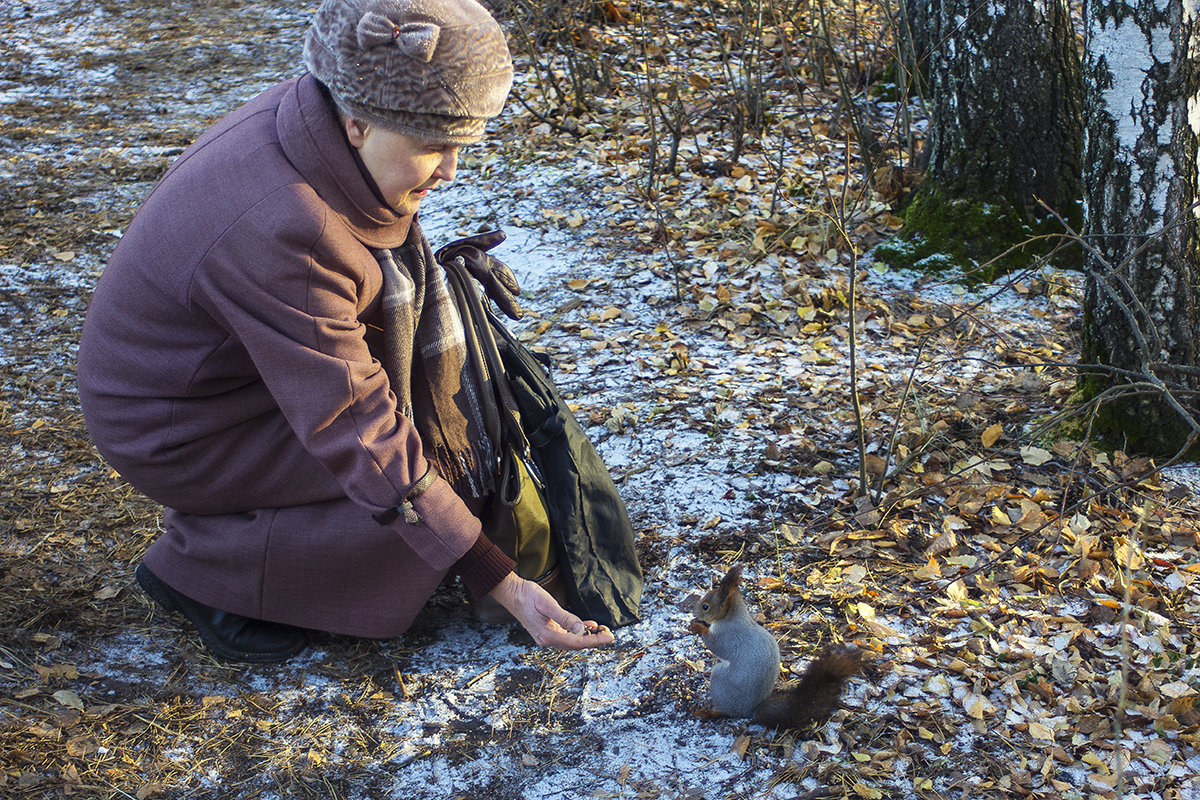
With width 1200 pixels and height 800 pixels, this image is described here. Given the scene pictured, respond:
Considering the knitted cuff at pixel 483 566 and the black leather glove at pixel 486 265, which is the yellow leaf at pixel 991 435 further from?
the knitted cuff at pixel 483 566

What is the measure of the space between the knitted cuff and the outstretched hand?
0.03 meters

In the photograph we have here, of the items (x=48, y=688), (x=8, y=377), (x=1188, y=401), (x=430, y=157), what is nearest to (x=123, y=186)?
(x=8, y=377)

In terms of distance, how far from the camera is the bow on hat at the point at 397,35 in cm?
178

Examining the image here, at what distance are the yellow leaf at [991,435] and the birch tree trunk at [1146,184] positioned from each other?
33 cm

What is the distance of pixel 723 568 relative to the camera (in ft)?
9.23

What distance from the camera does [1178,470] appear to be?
2943 mm

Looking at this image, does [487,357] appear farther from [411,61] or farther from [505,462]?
[411,61]

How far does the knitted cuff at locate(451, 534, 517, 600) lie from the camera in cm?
221

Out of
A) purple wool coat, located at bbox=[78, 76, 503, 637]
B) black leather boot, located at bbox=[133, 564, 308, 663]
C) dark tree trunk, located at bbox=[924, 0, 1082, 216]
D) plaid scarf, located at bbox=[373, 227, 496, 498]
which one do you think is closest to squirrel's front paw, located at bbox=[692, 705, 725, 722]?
purple wool coat, located at bbox=[78, 76, 503, 637]

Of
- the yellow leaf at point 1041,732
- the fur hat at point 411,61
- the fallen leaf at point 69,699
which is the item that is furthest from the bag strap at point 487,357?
the yellow leaf at point 1041,732

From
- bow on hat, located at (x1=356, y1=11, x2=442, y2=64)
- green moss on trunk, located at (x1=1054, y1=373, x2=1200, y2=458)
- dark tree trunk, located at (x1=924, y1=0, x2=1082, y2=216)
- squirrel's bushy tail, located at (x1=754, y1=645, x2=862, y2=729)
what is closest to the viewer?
bow on hat, located at (x1=356, y1=11, x2=442, y2=64)

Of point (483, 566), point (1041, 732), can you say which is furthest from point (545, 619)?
point (1041, 732)

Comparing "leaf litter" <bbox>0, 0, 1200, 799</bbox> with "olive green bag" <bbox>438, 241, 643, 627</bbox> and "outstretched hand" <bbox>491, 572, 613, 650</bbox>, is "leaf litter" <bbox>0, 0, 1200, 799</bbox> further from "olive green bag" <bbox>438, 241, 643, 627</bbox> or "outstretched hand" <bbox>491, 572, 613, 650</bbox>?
"outstretched hand" <bbox>491, 572, 613, 650</bbox>

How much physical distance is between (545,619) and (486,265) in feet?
3.20
